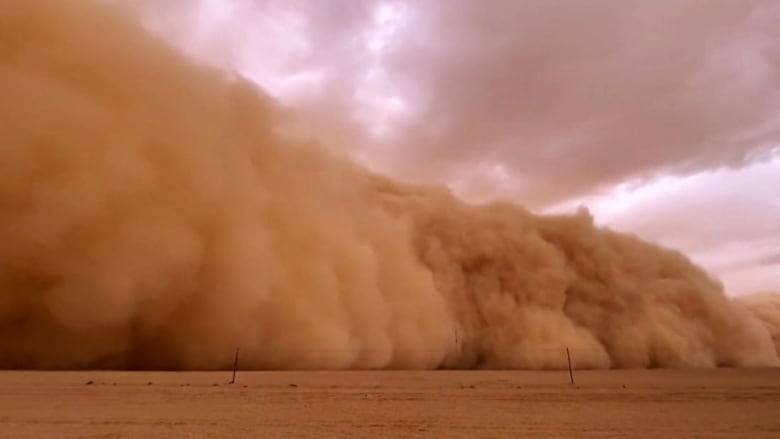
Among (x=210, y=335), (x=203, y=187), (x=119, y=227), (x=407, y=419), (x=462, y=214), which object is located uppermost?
(x=462, y=214)

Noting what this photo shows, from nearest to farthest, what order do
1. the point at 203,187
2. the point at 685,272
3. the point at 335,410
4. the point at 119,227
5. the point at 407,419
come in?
the point at 407,419
the point at 335,410
the point at 119,227
the point at 203,187
the point at 685,272

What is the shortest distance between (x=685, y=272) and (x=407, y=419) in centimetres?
3616

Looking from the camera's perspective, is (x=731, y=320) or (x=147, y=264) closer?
(x=147, y=264)

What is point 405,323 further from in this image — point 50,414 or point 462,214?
point 50,414

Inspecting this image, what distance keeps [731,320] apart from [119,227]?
31355 mm

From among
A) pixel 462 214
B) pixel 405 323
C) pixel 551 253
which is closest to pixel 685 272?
pixel 551 253

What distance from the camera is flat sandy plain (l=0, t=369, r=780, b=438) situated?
6750 millimetres

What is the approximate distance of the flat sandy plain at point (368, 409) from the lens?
22.1ft

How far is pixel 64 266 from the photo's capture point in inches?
646

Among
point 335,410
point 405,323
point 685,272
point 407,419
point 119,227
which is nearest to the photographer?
point 407,419

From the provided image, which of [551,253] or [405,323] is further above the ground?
[551,253]

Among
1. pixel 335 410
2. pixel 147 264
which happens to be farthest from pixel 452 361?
pixel 335 410

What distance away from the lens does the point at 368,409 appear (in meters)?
8.66

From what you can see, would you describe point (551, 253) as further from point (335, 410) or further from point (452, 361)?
point (335, 410)
